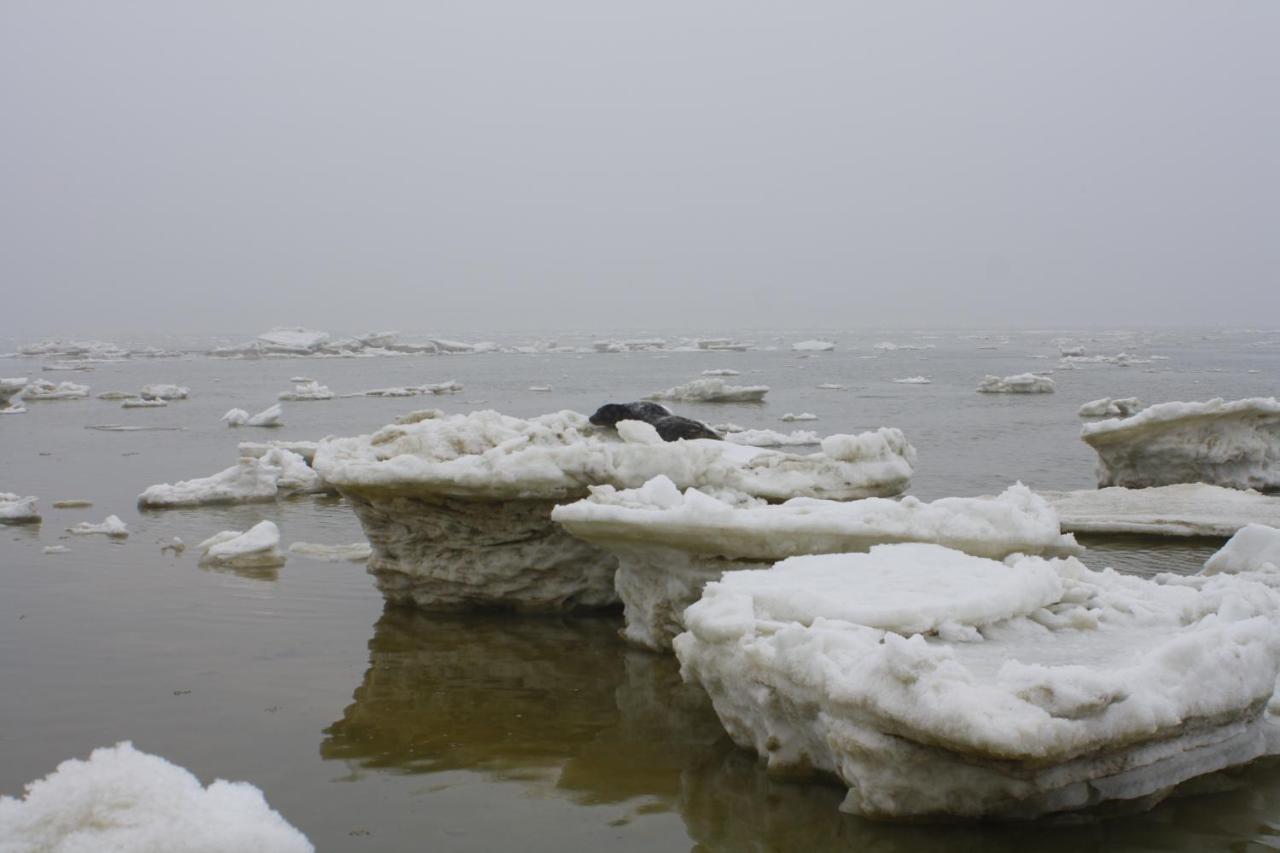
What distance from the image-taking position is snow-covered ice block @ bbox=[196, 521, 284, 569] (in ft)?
31.7

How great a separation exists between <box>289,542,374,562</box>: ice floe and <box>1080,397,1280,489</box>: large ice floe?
899 cm

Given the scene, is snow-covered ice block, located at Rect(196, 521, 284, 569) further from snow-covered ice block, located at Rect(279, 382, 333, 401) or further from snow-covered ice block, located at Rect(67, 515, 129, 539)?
snow-covered ice block, located at Rect(279, 382, 333, 401)

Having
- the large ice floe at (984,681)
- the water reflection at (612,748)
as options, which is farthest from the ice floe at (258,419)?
the large ice floe at (984,681)

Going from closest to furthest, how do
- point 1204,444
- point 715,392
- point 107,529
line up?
point 107,529 < point 1204,444 < point 715,392

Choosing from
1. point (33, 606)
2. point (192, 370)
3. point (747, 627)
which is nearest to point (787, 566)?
point (747, 627)

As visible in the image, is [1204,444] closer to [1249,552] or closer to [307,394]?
[1249,552]

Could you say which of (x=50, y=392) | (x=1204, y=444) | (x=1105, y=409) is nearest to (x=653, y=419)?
(x=1204, y=444)

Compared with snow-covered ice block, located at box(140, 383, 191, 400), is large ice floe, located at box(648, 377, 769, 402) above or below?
above

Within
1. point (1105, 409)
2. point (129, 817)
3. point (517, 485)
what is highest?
point (517, 485)

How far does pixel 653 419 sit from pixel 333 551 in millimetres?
3356

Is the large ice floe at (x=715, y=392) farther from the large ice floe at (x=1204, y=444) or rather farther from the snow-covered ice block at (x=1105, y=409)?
the large ice floe at (x=1204, y=444)

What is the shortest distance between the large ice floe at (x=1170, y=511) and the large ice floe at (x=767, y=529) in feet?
16.5

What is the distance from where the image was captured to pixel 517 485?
A: 7.51 meters

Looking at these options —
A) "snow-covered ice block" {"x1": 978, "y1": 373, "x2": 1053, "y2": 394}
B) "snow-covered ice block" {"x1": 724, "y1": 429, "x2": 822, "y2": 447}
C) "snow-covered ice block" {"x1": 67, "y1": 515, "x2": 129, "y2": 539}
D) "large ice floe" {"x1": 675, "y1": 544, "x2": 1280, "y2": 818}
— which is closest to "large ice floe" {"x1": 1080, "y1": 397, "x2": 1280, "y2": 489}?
"snow-covered ice block" {"x1": 724, "y1": 429, "x2": 822, "y2": 447}
